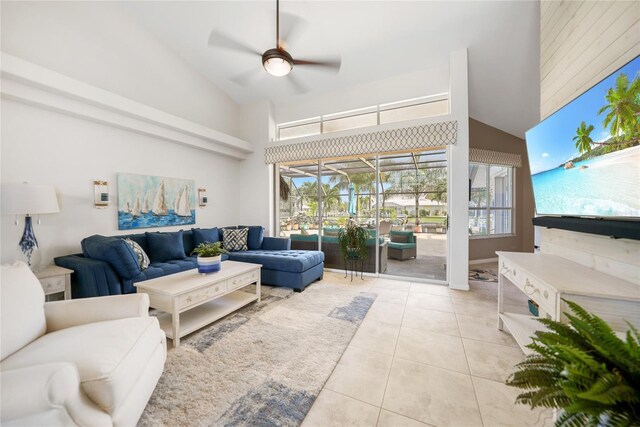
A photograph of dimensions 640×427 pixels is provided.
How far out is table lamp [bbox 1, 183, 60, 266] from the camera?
214 centimetres

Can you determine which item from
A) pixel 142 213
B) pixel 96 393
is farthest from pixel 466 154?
pixel 142 213

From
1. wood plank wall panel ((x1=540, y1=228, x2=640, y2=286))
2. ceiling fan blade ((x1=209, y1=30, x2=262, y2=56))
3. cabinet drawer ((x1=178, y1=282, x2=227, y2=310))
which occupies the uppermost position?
ceiling fan blade ((x1=209, y1=30, x2=262, y2=56))

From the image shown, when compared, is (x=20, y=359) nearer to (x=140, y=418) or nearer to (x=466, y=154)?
(x=140, y=418)

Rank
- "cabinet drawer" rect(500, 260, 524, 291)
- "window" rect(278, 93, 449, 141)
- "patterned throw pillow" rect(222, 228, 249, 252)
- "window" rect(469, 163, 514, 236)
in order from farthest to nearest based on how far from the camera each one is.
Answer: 1. "window" rect(469, 163, 514, 236)
2. "patterned throw pillow" rect(222, 228, 249, 252)
3. "window" rect(278, 93, 449, 141)
4. "cabinet drawer" rect(500, 260, 524, 291)

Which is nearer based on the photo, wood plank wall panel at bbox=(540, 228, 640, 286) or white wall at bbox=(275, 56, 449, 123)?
wood plank wall panel at bbox=(540, 228, 640, 286)

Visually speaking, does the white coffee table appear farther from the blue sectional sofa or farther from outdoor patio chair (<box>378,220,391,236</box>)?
outdoor patio chair (<box>378,220,391,236</box>)

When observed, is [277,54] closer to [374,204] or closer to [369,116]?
[369,116]

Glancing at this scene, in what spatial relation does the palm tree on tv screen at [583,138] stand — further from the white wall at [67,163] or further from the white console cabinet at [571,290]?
the white wall at [67,163]

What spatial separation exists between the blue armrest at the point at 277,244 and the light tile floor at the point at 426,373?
2071 mm

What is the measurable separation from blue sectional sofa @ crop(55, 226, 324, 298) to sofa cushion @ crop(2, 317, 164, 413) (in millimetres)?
1280

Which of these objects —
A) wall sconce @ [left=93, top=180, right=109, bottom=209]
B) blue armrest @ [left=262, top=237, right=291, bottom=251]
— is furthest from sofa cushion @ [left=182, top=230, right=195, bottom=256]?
blue armrest @ [left=262, top=237, right=291, bottom=251]

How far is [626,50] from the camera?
1.43 m

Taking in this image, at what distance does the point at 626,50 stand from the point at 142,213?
17.2 feet

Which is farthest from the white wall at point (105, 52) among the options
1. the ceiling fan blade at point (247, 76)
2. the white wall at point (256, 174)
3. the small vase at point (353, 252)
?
the small vase at point (353, 252)
